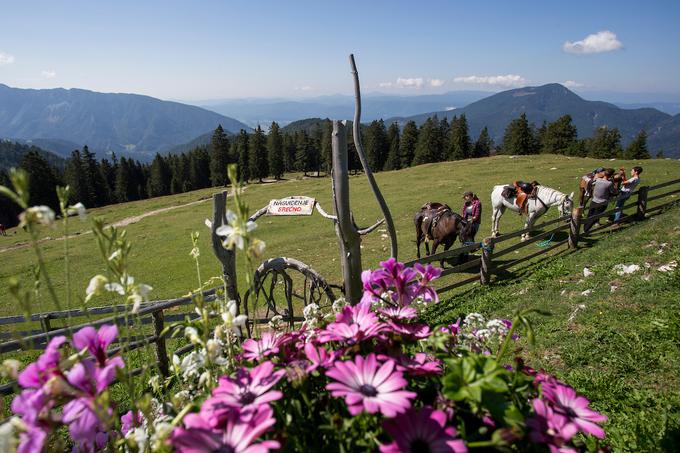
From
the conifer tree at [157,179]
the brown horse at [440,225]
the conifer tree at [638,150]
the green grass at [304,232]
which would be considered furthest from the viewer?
the conifer tree at [157,179]

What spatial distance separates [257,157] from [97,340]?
69842 mm

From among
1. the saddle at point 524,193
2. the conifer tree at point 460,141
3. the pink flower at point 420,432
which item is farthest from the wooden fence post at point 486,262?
the conifer tree at point 460,141

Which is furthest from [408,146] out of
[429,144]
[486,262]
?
[486,262]

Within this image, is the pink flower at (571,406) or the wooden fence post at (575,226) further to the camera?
the wooden fence post at (575,226)

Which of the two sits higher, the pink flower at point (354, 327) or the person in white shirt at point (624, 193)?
the pink flower at point (354, 327)

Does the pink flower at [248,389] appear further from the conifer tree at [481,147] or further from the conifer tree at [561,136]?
the conifer tree at [481,147]

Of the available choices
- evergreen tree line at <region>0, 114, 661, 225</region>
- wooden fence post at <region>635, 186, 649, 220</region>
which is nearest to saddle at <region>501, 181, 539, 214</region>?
wooden fence post at <region>635, 186, 649, 220</region>

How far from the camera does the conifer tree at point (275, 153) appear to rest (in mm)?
71062

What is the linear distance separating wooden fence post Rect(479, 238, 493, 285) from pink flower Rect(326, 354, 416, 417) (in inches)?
370

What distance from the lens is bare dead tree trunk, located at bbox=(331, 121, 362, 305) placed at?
4520mm

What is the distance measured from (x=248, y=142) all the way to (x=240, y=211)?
244 ft

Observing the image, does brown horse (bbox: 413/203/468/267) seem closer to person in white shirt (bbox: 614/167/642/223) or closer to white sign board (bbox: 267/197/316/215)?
person in white shirt (bbox: 614/167/642/223)

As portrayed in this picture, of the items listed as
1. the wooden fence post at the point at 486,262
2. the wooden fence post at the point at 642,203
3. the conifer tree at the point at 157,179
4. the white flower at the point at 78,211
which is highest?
the white flower at the point at 78,211

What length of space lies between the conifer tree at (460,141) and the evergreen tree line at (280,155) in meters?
0.17
